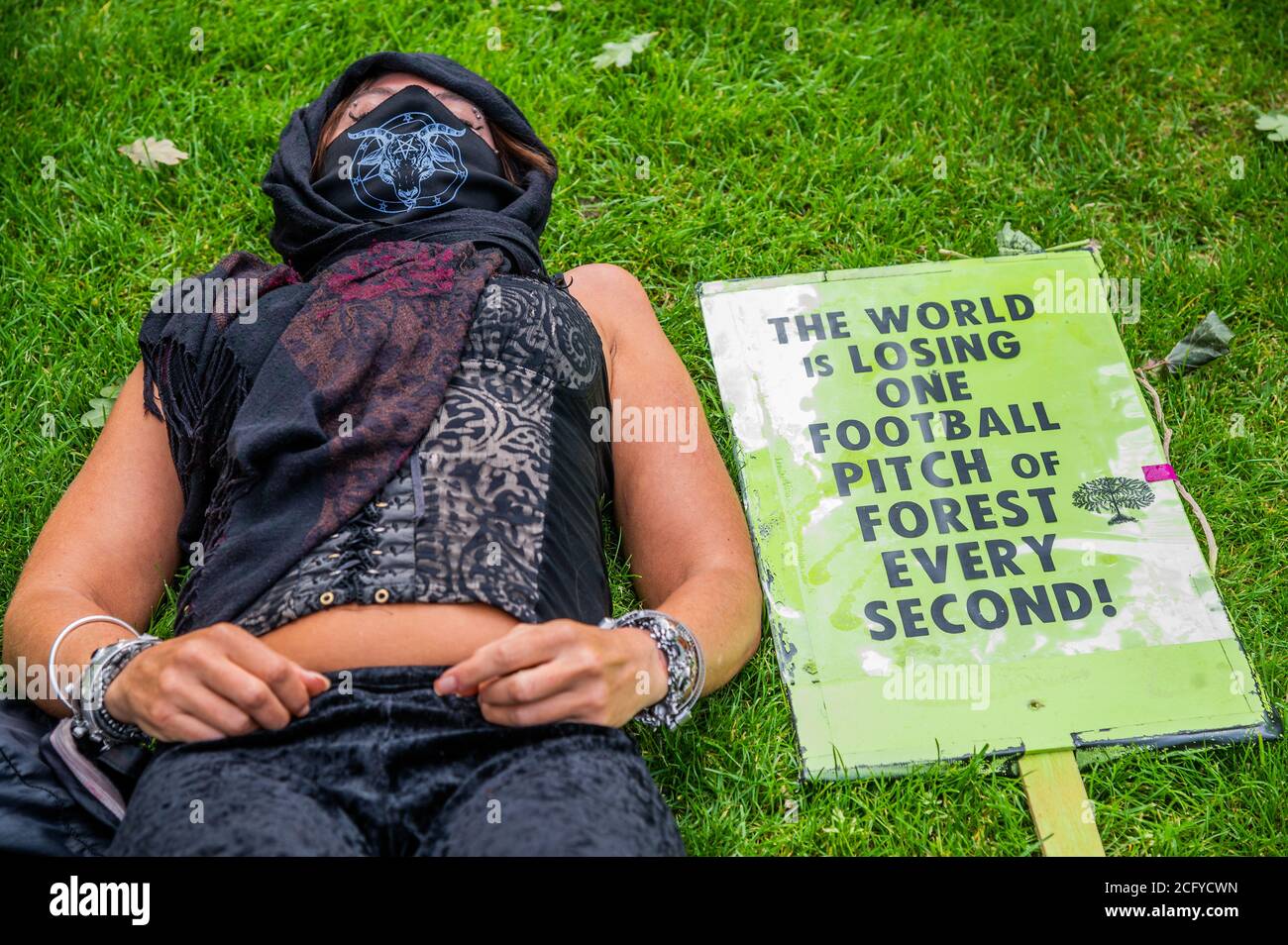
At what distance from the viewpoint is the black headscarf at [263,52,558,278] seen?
2568 mm

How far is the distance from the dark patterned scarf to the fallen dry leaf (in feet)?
3.13

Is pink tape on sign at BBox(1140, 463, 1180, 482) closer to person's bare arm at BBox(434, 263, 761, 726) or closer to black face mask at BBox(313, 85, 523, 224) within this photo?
person's bare arm at BBox(434, 263, 761, 726)

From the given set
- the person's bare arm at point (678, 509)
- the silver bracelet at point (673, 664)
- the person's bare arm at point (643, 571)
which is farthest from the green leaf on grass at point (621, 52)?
the silver bracelet at point (673, 664)

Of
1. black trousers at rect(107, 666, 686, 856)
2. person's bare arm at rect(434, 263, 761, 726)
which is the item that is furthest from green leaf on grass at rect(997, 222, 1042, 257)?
black trousers at rect(107, 666, 686, 856)

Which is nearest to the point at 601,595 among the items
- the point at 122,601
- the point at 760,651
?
the point at 760,651

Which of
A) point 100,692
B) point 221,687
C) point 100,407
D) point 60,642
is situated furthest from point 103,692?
point 100,407

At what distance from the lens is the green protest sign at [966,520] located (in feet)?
8.36

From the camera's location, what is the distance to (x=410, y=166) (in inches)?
104

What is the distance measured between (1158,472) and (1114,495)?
6.3 inches

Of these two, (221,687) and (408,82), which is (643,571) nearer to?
(221,687)

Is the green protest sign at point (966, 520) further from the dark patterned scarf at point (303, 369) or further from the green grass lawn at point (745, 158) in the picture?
the dark patterned scarf at point (303, 369)
